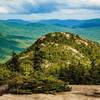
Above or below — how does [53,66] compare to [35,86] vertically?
below

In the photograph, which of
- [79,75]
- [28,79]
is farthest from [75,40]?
[28,79]

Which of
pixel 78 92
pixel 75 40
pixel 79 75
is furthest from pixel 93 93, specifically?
pixel 75 40

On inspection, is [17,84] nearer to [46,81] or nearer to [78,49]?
[46,81]

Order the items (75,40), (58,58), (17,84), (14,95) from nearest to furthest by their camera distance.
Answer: (14,95) → (17,84) → (58,58) → (75,40)

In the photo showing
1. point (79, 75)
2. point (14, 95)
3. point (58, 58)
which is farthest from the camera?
point (58, 58)

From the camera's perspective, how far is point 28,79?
8188 centimetres

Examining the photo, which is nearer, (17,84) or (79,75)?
(17,84)

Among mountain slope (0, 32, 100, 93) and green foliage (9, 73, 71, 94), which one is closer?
green foliage (9, 73, 71, 94)

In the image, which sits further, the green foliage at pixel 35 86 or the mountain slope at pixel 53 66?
the mountain slope at pixel 53 66

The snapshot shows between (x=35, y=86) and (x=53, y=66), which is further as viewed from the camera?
(x=53, y=66)

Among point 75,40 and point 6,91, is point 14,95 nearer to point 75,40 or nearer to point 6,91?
point 6,91

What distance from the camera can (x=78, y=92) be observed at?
7581 centimetres

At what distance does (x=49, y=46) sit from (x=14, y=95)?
10785 centimetres

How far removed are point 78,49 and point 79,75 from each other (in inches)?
3136
